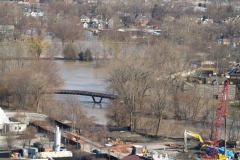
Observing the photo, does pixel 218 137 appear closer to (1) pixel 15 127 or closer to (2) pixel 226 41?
(1) pixel 15 127

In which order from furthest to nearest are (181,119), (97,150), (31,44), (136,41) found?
(136,41) < (31,44) < (181,119) < (97,150)

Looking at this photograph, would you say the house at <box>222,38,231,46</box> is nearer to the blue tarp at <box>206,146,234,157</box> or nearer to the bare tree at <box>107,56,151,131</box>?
the bare tree at <box>107,56,151,131</box>

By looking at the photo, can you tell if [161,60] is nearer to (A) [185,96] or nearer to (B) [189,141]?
(A) [185,96]

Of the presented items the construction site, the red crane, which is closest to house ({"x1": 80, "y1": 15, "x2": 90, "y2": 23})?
the red crane

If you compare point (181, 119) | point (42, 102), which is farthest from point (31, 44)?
point (181, 119)

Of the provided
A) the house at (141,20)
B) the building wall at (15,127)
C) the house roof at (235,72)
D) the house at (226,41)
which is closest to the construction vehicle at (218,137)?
the building wall at (15,127)

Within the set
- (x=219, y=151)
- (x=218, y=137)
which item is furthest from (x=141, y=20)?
(x=219, y=151)

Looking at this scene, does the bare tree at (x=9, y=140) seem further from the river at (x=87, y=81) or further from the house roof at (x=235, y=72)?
the house roof at (x=235, y=72)
